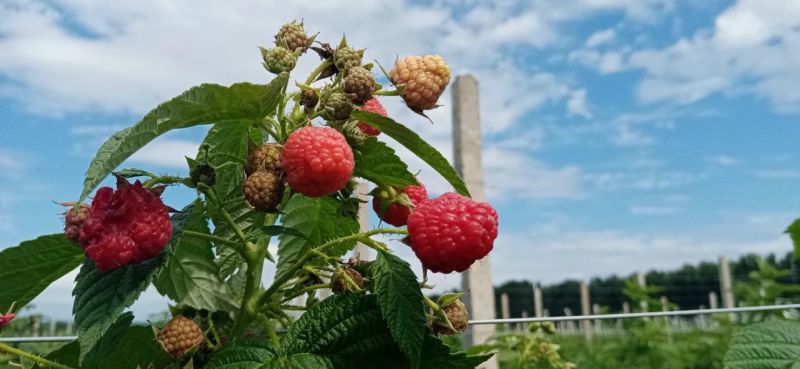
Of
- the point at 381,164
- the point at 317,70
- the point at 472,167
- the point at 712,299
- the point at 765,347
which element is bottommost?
the point at 765,347

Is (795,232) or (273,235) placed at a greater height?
(795,232)

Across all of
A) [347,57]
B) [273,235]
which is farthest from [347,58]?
[273,235]

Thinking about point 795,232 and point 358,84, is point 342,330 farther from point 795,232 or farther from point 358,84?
point 795,232

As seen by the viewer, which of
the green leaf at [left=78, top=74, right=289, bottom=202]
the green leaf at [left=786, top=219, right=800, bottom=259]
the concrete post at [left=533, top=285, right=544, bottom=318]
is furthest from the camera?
the concrete post at [left=533, top=285, right=544, bottom=318]

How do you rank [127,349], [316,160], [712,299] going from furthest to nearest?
[712,299]
[127,349]
[316,160]

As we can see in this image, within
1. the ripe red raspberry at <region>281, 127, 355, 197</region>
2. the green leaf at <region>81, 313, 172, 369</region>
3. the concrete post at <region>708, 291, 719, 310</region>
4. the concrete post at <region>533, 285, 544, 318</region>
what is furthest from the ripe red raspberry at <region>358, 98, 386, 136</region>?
the concrete post at <region>708, 291, 719, 310</region>

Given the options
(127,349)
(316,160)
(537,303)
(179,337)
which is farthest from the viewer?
(537,303)

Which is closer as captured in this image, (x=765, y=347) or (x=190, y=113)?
(x=190, y=113)

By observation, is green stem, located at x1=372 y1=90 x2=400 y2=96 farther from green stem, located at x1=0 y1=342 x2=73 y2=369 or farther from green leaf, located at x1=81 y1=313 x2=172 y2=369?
green stem, located at x1=0 y1=342 x2=73 y2=369
